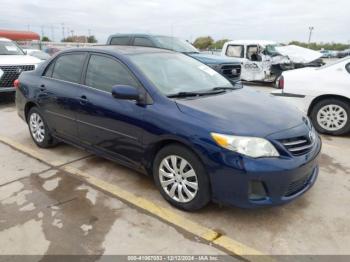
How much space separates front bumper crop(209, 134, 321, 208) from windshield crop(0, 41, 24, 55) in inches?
349

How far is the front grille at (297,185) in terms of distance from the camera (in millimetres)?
3062

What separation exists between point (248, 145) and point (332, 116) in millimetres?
3643

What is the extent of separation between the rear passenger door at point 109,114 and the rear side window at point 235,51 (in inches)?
358

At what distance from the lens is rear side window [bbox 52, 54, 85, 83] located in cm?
438

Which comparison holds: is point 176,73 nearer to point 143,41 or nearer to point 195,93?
point 195,93

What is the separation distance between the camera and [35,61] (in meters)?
9.56

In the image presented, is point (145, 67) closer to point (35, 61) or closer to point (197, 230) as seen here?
point (197, 230)

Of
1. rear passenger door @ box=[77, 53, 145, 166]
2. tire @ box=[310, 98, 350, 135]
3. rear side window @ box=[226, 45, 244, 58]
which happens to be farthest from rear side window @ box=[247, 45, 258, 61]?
rear passenger door @ box=[77, 53, 145, 166]

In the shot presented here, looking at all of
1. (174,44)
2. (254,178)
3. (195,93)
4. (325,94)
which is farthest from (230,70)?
(254,178)

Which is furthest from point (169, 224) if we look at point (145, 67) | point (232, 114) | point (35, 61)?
point (35, 61)

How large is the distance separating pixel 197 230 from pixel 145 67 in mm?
1848

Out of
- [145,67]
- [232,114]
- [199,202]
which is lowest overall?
[199,202]

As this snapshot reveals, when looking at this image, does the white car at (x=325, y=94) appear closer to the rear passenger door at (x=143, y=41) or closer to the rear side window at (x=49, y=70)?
the rear side window at (x=49, y=70)

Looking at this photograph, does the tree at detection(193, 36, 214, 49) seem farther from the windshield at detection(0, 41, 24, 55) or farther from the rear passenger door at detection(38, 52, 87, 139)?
the rear passenger door at detection(38, 52, 87, 139)
